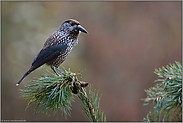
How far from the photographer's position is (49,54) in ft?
6.56

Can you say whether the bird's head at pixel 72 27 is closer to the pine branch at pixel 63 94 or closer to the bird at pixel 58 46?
the bird at pixel 58 46

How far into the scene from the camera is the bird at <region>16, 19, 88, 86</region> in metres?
1.99

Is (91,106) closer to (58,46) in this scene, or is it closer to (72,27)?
(58,46)

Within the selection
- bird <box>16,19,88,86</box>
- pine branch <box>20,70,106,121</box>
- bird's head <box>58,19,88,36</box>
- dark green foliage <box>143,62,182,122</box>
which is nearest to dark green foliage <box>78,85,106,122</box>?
pine branch <box>20,70,106,121</box>

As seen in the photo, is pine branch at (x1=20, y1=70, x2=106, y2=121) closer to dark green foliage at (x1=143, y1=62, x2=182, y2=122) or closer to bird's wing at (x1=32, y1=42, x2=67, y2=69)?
dark green foliage at (x1=143, y1=62, x2=182, y2=122)

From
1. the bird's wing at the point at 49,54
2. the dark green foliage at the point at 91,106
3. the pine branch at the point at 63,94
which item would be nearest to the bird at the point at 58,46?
the bird's wing at the point at 49,54

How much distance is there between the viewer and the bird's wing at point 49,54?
6.45 feet

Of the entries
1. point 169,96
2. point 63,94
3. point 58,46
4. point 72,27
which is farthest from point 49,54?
point 169,96

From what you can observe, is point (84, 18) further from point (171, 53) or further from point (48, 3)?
point (171, 53)

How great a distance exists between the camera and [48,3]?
13.1 feet

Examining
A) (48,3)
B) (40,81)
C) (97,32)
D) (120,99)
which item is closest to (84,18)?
(97,32)

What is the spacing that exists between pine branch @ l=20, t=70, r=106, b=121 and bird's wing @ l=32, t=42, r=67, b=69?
1.99 ft

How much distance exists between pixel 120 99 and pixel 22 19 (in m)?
3.00

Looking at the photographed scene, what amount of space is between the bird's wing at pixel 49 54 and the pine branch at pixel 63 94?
1.99ft
